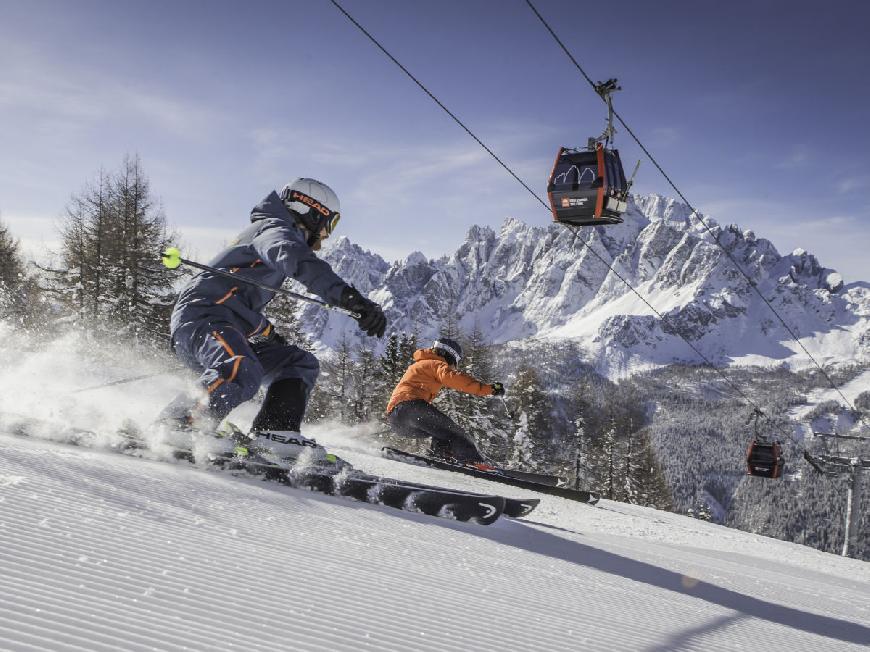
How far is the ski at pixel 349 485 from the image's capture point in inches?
172

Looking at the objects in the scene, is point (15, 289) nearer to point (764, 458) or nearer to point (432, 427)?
point (432, 427)

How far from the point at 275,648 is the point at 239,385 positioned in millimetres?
2943

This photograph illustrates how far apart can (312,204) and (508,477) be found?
4.82 meters

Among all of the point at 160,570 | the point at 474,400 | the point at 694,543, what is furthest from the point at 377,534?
the point at 474,400

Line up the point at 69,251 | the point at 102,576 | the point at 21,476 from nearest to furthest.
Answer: the point at 102,576, the point at 21,476, the point at 69,251

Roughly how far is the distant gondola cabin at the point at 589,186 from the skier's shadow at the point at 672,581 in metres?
7.97

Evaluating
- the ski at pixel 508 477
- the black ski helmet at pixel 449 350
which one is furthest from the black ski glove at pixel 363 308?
the black ski helmet at pixel 449 350

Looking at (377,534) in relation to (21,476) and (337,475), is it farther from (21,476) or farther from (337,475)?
(21,476)

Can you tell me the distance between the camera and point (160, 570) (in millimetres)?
2033

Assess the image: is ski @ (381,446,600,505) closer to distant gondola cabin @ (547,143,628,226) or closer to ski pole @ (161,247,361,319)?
ski pole @ (161,247,361,319)

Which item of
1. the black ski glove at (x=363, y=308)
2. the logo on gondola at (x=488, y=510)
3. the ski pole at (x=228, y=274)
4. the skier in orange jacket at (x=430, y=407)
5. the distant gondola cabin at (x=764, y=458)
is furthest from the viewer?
the distant gondola cabin at (x=764, y=458)

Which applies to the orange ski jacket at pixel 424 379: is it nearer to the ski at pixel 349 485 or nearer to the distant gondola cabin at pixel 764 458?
the ski at pixel 349 485

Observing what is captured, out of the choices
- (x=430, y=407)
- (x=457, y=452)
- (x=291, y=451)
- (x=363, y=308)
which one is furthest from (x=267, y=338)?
(x=457, y=452)

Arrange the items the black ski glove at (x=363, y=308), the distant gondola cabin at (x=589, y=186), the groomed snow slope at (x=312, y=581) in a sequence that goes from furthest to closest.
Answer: the distant gondola cabin at (x=589, y=186) < the black ski glove at (x=363, y=308) < the groomed snow slope at (x=312, y=581)
